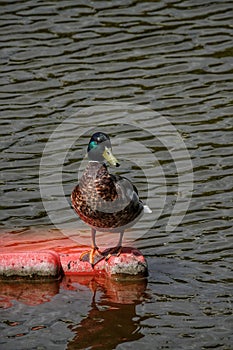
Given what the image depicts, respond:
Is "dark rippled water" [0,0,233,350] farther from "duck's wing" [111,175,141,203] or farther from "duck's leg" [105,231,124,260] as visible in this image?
"duck's wing" [111,175,141,203]

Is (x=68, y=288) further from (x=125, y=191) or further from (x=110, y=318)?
(x=125, y=191)

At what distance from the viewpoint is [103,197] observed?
8.70 metres

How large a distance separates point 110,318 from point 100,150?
1.59 m

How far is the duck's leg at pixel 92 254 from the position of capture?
29.7 ft

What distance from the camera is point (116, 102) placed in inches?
518

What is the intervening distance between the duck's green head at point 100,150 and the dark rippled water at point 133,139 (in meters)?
1.17

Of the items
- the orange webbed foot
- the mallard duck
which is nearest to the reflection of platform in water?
Result: the orange webbed foot

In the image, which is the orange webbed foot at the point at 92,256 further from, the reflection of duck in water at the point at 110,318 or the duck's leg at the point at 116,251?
the reflection of duck in water at the point at 110,318

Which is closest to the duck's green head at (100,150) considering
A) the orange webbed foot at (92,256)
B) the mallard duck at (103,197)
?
the mallard duck at (103,197)

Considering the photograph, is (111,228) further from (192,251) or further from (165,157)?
→ (165,157)

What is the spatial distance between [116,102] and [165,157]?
65.4 inches

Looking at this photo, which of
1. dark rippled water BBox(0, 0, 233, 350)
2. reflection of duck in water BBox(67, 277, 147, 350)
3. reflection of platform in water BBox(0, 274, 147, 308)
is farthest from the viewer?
reflection of platform in water BBox(0, 274, 147, 308)

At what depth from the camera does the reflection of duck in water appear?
7.85 metres

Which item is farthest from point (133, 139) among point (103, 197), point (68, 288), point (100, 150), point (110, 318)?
point (110, 318)
